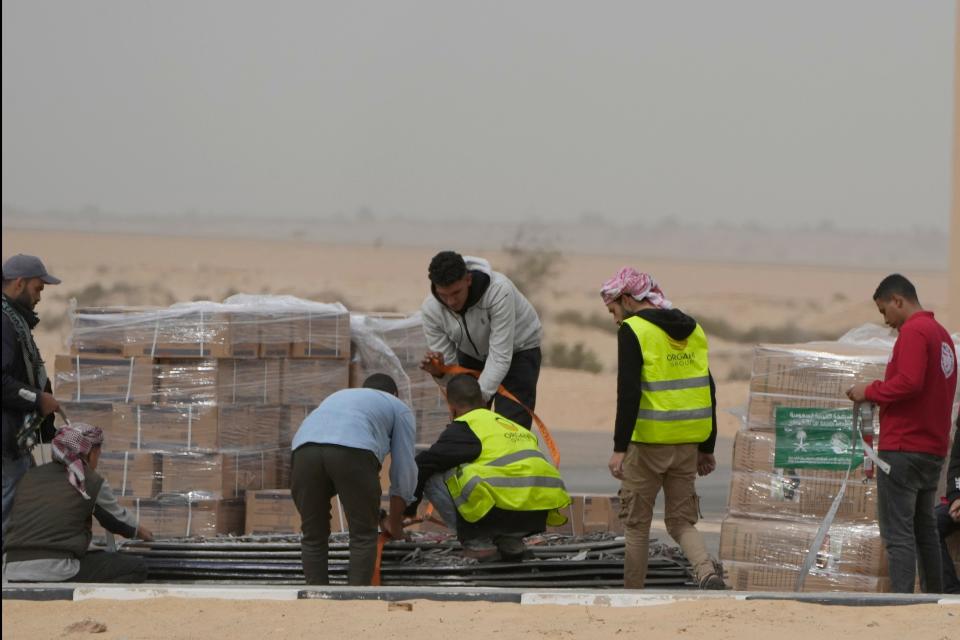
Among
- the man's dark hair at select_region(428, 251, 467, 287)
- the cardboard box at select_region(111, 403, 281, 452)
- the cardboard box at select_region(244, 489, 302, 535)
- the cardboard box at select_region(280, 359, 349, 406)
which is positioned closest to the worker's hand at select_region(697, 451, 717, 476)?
the man's dark hair at select_region(428, 251, 467, 287)

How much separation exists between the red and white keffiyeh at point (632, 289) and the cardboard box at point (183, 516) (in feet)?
10.5

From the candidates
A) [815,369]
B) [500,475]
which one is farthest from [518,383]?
[815,369]

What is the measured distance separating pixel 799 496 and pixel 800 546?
0.27 meters

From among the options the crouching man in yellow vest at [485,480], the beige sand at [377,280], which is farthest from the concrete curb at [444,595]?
the beige sand at [377,280]

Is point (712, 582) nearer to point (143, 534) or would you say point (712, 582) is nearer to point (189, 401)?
point (143, 534)

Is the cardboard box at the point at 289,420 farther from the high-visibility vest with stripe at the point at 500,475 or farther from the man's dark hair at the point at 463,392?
the high-visibility vest with stripe at the point at 500,475

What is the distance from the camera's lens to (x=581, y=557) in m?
8.04

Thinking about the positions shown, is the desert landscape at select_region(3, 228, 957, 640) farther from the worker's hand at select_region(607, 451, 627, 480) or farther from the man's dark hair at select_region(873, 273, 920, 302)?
the man's dark hair at select_region(873, 273, 920, 302)

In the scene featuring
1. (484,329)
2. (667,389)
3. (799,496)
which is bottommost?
(799,496)

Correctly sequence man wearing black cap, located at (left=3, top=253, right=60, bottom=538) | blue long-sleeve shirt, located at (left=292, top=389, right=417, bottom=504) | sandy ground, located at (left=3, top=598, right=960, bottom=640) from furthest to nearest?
man wearing black cap, located at (left=3, top=253, right=60, bottom=538), blue long-sleeve shirt, located at (left=292, top=389, right=417, bottom=504), sandy ground, located at (left=3, top=598, right=960, bottom=640)

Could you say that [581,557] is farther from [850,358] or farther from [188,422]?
[188,422]

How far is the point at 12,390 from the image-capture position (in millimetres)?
7320

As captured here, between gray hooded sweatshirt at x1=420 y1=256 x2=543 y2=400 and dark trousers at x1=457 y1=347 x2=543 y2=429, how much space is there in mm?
55

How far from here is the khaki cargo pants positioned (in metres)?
7.22
